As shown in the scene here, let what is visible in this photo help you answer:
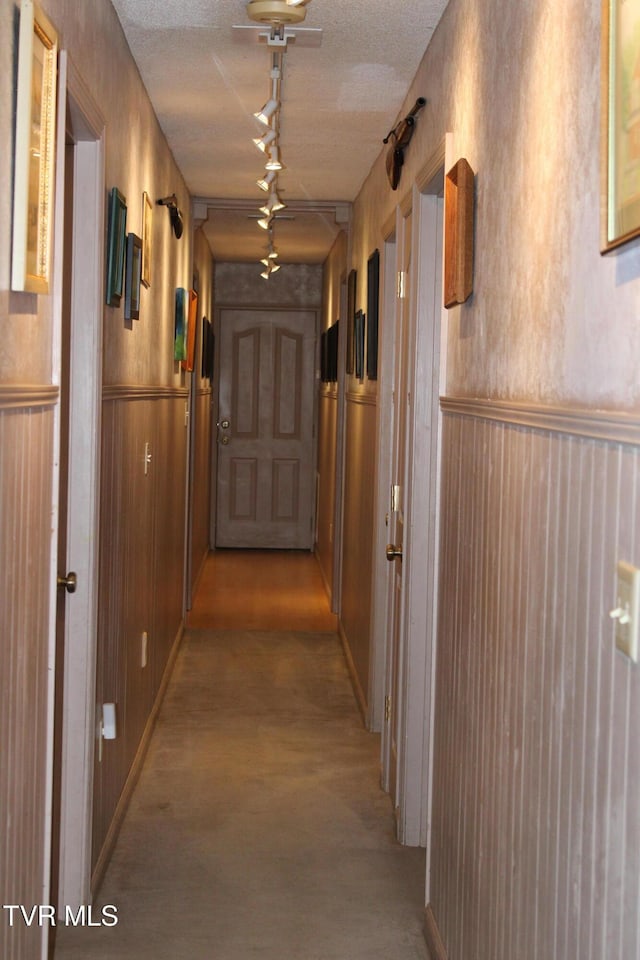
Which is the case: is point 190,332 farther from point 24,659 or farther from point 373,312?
point 24,659

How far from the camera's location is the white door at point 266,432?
1095cm

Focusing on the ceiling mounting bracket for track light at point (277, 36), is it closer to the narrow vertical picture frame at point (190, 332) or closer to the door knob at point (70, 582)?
the door knob at point (70, 582)

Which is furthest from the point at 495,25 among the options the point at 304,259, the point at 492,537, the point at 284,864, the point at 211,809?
the point at 304,259

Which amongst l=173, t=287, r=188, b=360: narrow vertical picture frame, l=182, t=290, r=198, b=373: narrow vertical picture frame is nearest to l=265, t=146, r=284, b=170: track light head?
l=173, t=287, r=188, b=360: narrow vertical picture frame

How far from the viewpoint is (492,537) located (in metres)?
2.42

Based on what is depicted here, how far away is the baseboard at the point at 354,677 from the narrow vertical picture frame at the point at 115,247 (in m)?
2.57

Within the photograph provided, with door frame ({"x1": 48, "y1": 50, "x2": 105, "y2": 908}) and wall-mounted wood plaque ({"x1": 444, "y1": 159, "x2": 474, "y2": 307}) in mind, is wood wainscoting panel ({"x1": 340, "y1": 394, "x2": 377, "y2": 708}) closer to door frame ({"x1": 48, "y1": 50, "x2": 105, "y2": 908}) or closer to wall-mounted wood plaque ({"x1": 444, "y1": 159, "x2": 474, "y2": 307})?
door frame ({"x1": 48, "y1": 50, "x2": 105, "y2": 908})

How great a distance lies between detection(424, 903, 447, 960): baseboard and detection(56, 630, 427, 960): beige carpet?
4cm

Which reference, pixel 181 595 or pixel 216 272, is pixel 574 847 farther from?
pixel 216 272

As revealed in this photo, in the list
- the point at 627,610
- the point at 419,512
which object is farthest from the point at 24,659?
the point at 419,512

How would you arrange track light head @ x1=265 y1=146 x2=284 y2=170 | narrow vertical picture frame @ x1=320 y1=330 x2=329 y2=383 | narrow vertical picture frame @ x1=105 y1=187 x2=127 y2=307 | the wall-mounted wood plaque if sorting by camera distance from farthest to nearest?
narrow vertical picture frame @ x1=320 y1=330 x2=329 y2=383, track light head @ x1=265 y1=146 x2=284 y2=170, narrow vertical picture frame @ x1=105 y1=187 x2=127 y2=307, the wall-mounted wood plaque

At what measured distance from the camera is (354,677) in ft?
19.8

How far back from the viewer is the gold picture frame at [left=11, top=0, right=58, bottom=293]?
6.71 feet

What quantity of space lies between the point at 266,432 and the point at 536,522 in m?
9.07
